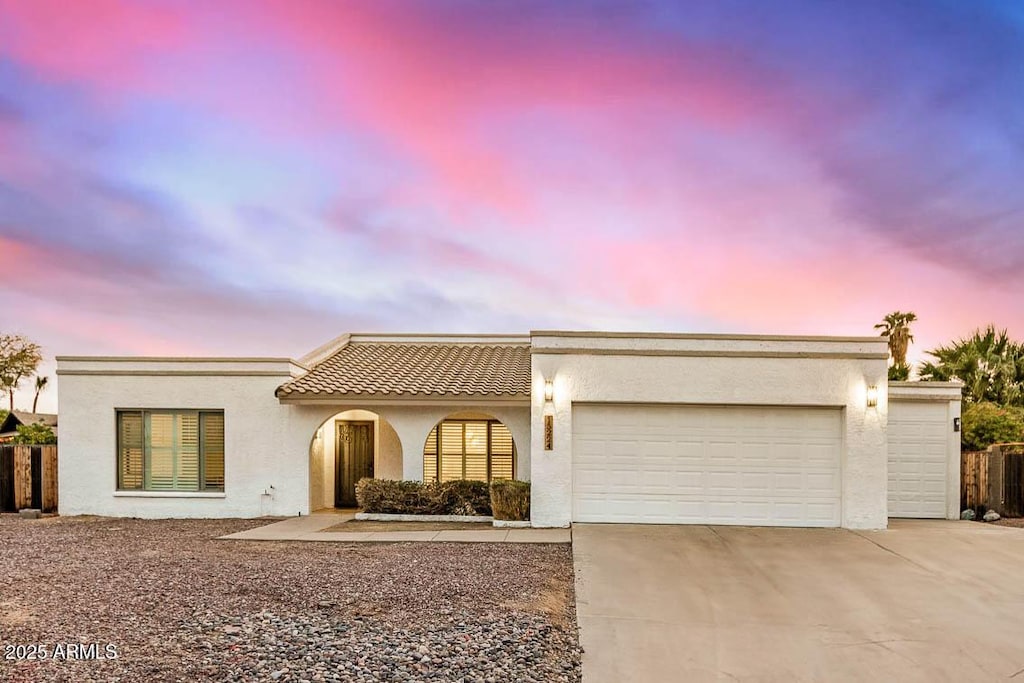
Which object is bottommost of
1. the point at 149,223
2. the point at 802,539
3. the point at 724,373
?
the point at 802,539

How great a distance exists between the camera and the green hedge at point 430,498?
1280 centimetres

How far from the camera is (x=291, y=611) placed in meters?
6.18

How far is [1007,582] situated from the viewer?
755cm

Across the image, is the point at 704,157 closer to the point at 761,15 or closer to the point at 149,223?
the point at 761,15

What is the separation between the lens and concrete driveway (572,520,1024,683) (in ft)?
16.3

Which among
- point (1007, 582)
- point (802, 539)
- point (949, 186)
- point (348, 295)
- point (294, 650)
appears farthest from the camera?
point (348, 295)

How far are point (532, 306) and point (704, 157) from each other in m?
9.05

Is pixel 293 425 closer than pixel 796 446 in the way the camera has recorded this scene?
No

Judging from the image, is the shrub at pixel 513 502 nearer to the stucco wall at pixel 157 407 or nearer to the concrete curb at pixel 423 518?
the concrete curb at pixel 423 518

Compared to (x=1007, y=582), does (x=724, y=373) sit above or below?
above

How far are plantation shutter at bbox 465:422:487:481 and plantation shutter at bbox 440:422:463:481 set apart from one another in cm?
18

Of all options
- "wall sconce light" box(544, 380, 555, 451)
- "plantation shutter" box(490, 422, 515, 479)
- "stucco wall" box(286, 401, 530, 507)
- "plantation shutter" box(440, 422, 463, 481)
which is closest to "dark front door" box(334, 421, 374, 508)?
"plantation shutter" box(440, 422, 463, 481)

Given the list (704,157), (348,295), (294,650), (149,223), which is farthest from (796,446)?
(149,223)

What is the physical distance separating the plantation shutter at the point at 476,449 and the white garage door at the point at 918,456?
9.06 m
